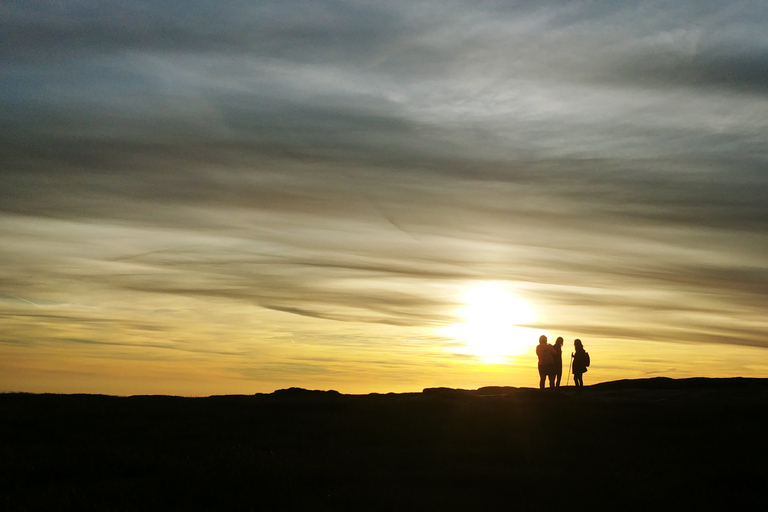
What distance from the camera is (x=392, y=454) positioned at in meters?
15.1

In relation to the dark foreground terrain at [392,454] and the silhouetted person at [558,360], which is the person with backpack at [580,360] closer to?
the silhouetted person at [558,360]

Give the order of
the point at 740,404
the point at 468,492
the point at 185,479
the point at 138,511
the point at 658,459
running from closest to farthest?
the point at 138,511 < the point at 468,492 < the point at 185,479 < the point at 658,459 < the point at 740,404

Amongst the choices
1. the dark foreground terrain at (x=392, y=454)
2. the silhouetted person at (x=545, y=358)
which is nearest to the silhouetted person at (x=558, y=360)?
the silhouetted person at (x=545, y=358)

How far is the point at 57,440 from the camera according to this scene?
703 inches

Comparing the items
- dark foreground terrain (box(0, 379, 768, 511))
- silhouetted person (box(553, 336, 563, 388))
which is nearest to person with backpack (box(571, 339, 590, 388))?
silhouetted person (box(553, 336, 563, 388))

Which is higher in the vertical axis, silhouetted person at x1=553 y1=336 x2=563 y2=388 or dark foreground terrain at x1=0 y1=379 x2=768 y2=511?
silhouetted person at x1=553 y1=336 x2=563 y2=388

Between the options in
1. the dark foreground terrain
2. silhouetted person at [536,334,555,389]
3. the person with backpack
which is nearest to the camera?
the dark foreground terrain

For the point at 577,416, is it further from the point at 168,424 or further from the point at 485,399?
the point at 168,424

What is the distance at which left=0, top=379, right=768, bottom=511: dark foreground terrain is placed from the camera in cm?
1145

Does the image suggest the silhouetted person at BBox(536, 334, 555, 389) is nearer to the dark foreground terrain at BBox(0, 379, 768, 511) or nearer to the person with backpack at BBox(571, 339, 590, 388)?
the person with backpack at BBox(571, 339, 590, 388)

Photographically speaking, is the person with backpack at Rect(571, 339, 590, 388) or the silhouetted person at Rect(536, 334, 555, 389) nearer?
the silhouetted person at Rect(536, 334, 555, 389)

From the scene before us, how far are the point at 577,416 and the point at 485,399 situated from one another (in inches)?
211

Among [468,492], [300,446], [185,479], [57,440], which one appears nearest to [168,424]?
[57,440]

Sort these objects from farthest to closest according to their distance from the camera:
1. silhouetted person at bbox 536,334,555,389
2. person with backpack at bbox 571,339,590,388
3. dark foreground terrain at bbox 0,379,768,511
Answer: person with backpack at bbox 571,339,590,388 → silhouetted person at bbox 536,334,555,389 → dark foreground terrain at bbox 0,379,768,511
